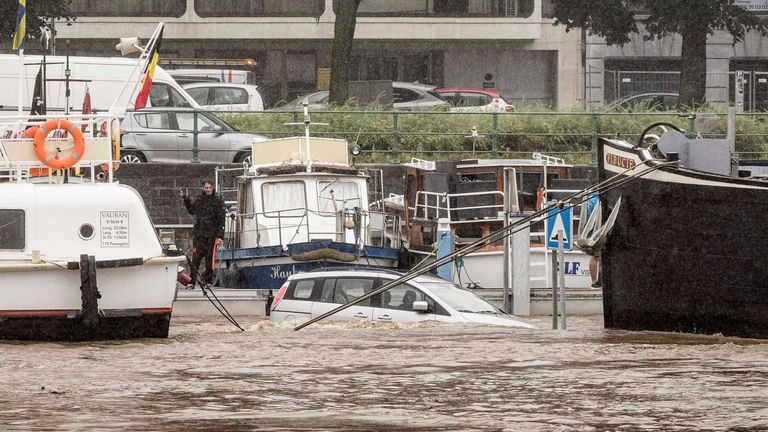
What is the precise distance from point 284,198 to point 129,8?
27.7 meters

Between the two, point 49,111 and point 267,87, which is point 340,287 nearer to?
point 49,111

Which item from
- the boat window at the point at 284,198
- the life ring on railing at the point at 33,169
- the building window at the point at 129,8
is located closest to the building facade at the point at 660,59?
the building window at the point at 129,8

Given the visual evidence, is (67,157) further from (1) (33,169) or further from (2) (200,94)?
(2) (200,94)

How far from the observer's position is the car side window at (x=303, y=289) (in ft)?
72.3

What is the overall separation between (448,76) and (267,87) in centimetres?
585

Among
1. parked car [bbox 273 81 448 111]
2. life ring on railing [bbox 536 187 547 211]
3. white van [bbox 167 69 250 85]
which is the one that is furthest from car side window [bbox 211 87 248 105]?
life ring on railing [bbox 536 187 547 211]

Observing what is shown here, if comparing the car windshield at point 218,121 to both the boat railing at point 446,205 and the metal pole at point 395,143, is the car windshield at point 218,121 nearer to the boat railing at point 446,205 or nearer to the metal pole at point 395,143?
the metal pole at point 395,143

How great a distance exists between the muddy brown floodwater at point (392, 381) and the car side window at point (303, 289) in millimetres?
693

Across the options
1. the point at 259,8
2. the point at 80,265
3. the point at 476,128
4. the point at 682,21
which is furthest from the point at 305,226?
the point at 259,8

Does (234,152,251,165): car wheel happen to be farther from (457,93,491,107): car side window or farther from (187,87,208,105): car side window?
(457,93,491,107): car side window

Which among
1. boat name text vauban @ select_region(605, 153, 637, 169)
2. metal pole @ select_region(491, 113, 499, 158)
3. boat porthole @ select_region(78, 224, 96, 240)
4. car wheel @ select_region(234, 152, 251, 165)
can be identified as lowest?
boat porthole @ select_region(78, 224, 96, 240)

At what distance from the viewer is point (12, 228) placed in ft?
65.1

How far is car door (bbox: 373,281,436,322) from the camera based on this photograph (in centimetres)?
2127

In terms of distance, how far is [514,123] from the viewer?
3538 cm
